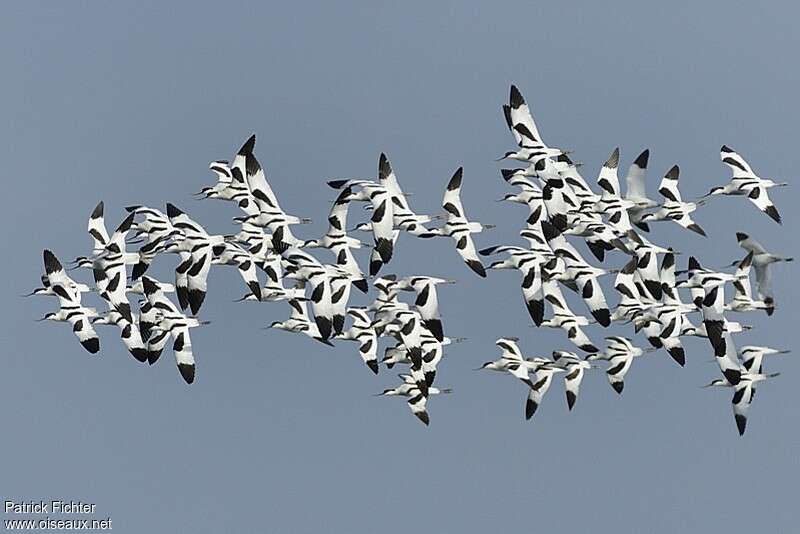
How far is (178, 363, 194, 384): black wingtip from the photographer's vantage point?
6072 centimetres

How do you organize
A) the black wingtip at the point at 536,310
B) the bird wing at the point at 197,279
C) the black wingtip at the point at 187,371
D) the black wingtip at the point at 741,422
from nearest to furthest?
the black wingtip at the point at 741,422
the bird wing at the point at 197,279
the black wingtip at the point at 536,310
the black wingtip at the point at 187,371

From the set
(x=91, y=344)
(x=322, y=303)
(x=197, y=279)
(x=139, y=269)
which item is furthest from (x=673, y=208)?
(x=91, y=344)

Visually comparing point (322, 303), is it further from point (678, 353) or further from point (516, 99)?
point (678, 353)

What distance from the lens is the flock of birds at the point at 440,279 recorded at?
57188 mm

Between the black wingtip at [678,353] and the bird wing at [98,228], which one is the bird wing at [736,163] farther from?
the bird wing at [98,228]

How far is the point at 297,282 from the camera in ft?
203

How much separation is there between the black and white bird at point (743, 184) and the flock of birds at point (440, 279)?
0.04m

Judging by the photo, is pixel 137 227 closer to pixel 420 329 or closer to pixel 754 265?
pixel 420 329

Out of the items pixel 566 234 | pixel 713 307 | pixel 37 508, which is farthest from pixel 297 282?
pixel 37 508

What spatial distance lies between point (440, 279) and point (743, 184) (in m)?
8.44

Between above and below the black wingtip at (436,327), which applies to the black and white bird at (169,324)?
above

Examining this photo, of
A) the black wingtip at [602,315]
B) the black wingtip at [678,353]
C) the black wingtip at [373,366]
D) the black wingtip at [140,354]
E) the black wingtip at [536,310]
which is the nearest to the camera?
the black wingtip at [678,353]

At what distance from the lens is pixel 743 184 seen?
187 ft

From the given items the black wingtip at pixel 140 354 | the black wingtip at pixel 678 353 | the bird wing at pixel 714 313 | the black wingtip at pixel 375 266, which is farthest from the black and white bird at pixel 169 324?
the bird wing at pixel 714 313
